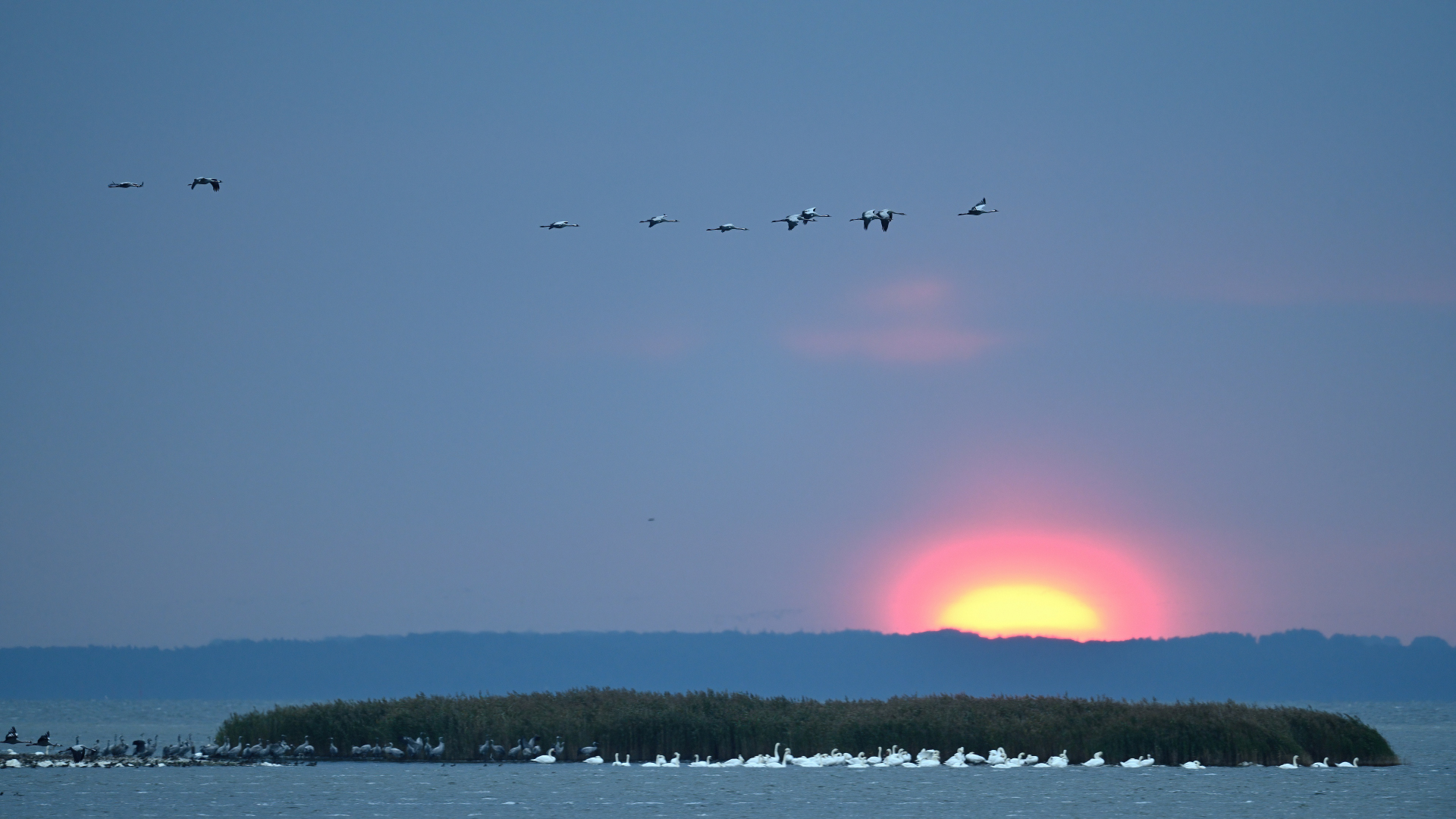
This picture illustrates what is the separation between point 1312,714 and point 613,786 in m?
25.4

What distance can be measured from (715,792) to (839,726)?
24.3ft

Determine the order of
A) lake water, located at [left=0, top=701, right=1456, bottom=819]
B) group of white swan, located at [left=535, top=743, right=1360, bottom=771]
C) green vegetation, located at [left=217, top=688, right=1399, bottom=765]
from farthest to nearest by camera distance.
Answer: group of white swan, located at [left=535, top=743, right=1360, bottom=771] < green vegetation, located at [left=217, top=688, right=1399, bottom=765] < lake water, located at [left=0, top=701, right=1456, bottom=819]

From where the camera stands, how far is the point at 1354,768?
2190 inches

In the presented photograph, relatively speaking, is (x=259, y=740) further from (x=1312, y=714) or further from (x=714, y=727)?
(x=1312, y=714)

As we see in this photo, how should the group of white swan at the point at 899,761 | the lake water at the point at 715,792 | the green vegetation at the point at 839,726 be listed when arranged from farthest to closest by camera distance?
the group of white swan at the point at 899,761
the green vegetation at the point at 839,726
the lake water at the point at 715,792

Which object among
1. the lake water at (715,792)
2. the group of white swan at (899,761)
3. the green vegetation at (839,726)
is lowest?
the lake water at (715,792)

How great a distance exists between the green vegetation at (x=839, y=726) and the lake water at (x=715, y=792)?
91 cm

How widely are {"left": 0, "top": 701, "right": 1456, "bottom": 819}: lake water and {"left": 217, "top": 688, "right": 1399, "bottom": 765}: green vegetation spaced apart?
2.98ft

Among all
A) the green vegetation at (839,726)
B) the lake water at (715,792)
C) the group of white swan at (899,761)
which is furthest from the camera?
the group of white swan at (899,761)

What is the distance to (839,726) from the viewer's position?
5650cm

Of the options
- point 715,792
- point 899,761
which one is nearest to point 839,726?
point 899,761

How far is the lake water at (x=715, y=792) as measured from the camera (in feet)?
147

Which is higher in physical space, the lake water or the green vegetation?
the green vegetation

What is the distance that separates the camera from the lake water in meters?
44.8
